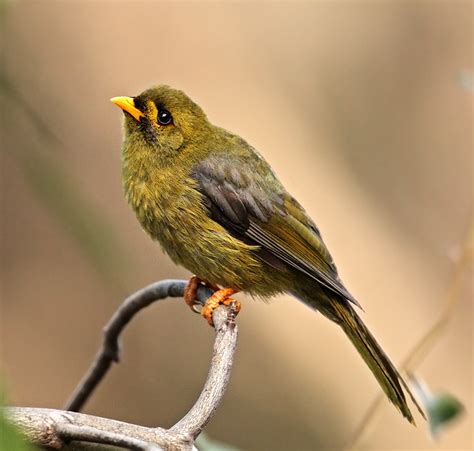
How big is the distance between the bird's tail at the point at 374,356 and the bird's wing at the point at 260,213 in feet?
0.41

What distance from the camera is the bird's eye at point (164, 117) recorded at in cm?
354

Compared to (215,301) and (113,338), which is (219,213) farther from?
(113,338)

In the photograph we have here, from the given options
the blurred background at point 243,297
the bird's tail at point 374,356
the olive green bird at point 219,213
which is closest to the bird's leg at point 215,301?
the olive green bird at point 219,213

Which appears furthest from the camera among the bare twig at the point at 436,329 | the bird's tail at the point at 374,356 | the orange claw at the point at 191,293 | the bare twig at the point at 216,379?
the orange claw at the point at 191,293

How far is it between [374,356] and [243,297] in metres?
3.33

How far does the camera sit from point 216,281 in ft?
11.2

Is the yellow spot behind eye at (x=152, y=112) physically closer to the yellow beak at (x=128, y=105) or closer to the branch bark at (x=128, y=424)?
the yellow beak at (x=128, y=105)

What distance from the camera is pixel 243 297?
259 inches

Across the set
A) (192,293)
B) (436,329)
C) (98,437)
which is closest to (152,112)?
(192,293)

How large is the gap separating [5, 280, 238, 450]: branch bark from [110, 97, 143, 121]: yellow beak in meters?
0.75

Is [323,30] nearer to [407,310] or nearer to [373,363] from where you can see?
[407,310]

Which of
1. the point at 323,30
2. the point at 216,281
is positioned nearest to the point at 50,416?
the point at 216,281

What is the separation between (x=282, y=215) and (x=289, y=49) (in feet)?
13.7

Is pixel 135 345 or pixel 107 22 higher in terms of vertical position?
pixel 107 22
